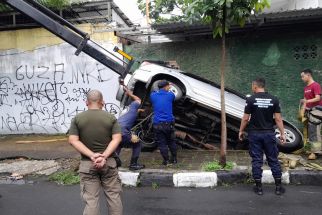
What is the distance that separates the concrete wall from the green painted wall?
86.8 inches

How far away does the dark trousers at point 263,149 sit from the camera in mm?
5668

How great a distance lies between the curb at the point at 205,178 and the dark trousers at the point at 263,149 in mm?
586

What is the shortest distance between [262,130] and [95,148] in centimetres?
266

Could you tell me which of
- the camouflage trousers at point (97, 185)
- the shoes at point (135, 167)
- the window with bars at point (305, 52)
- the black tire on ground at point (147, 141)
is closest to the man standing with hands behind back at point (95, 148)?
the camouflage trousers at point (97, 185)

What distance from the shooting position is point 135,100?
675 centimetres

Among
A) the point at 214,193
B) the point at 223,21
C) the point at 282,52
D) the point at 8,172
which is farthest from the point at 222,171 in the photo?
the point at 282,52

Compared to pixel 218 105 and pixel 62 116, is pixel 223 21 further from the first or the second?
pixel 62 116

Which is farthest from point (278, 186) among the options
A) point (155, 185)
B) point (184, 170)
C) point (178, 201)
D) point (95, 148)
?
point (95, 148)

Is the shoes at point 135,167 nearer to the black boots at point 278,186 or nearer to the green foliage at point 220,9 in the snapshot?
the black boots at point 278,186

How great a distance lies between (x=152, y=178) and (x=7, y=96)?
22.6 feet

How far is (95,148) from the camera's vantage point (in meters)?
4.18

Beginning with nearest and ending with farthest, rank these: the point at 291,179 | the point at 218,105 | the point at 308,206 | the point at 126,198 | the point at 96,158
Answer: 1. the point at 96,158
2. the point at 308,206
3. the point at 126,198
4. the point at 291,179
5. the point at 218,105

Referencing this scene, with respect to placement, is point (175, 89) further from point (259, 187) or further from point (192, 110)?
point (259, 187)

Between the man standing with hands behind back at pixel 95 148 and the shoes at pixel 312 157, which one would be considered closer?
the man standing with hands behind back at pixel 95 148
